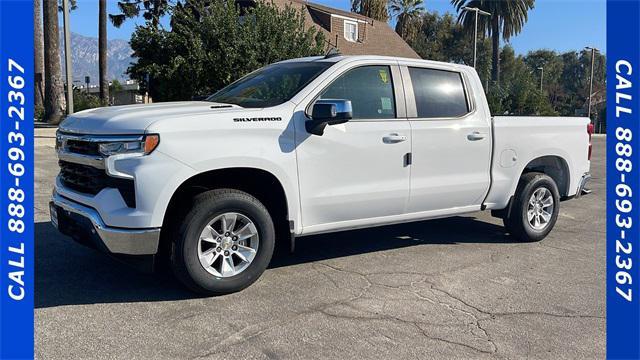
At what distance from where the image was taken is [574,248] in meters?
6.36

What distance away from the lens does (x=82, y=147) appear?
4395 mm

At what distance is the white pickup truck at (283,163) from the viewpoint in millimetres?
4109

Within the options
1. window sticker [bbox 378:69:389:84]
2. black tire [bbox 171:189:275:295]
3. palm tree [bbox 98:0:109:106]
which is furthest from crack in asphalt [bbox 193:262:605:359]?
palm tree [bbox 98:0:109:106]

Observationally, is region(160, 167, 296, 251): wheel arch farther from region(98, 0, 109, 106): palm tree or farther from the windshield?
region(98, 0, 109, 106): palm tree

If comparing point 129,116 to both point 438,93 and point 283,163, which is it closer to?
point 283,163

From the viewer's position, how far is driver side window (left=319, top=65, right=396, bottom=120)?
5098 millimetres

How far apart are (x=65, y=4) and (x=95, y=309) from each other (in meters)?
15.6

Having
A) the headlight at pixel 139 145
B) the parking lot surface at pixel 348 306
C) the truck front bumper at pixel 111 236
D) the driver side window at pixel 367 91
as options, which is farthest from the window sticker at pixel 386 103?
the truck front bumper at pixel 111 236

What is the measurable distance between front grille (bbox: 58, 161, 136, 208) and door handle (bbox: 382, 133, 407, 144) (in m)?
2.30

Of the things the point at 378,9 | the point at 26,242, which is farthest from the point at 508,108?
the point at 26,242

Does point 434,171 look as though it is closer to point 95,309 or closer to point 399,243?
point 399,243

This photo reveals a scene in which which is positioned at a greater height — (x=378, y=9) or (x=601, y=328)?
(x=378, y=9)

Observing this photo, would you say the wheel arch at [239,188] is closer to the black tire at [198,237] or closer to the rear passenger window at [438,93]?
the black tire at [198,237]

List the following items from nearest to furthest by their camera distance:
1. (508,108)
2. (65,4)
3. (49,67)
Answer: (65,4) → (49,67) → (508,108)
